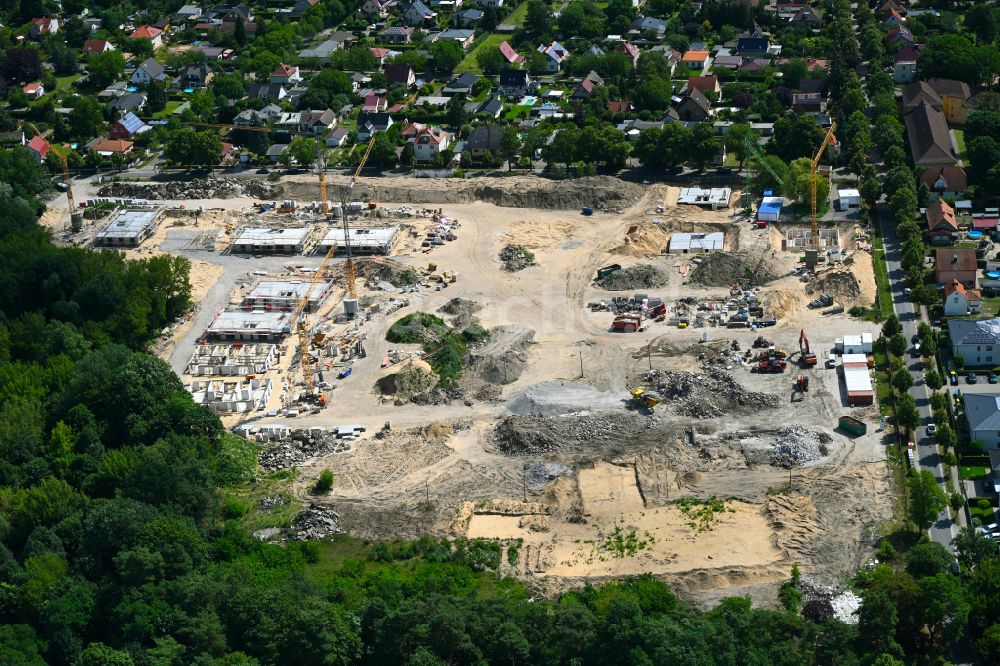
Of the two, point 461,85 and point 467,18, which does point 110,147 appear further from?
point 467,18

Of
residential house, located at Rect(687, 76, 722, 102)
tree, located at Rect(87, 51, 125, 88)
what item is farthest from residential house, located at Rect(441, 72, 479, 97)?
tree, located at Rect(87, 51, 125, 88)

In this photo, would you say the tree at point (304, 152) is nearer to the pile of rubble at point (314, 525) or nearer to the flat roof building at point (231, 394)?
the flat roof building at point (231, 394)

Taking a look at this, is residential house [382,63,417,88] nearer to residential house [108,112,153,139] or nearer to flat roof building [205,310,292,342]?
residential house [108,112,153,139]

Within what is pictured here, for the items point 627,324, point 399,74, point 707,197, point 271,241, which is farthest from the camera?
point 399,74

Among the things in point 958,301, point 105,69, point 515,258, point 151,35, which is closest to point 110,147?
point 105,69

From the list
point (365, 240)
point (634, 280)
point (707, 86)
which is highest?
point (634, 280)
